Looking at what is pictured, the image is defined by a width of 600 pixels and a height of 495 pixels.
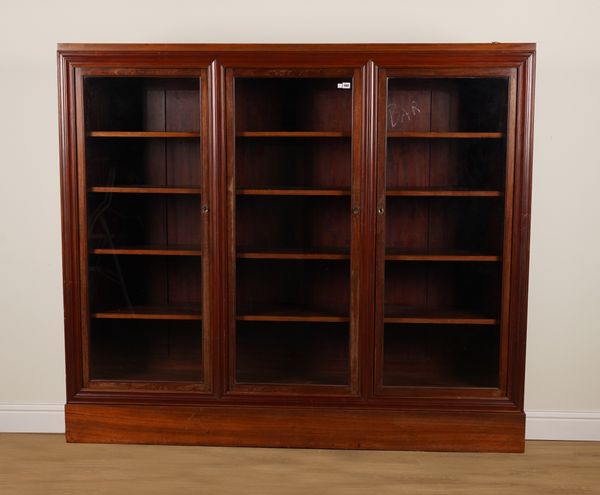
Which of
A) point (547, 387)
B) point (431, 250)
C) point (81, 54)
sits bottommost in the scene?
point (547, 387)

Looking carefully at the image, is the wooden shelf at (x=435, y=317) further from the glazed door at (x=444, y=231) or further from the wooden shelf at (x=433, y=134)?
the wooden shelf at (x=433, y=134)

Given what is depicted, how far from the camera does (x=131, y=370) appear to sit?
2.83 meters

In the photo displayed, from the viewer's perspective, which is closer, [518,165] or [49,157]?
A: [518,165]

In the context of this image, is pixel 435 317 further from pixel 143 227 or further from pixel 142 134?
pixel 142 134

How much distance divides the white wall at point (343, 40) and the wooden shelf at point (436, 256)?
1.31ft

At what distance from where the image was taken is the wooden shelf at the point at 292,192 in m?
2.70

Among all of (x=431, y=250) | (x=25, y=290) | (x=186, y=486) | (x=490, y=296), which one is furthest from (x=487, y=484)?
(x=25, y=290)

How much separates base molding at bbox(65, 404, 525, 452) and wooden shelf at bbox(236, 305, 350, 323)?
346mm

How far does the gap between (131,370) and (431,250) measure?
1.28 m

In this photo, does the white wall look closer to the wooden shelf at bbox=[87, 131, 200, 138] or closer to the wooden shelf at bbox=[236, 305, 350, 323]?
the wooden shelf at bbox=[87, 131, 200, 138]

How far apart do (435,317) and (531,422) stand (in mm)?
689

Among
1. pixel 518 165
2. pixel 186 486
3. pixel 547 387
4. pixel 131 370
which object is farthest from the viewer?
pixel 547 387

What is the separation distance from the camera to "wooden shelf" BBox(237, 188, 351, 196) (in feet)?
8.87

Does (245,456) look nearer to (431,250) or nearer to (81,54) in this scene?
(431,250)
